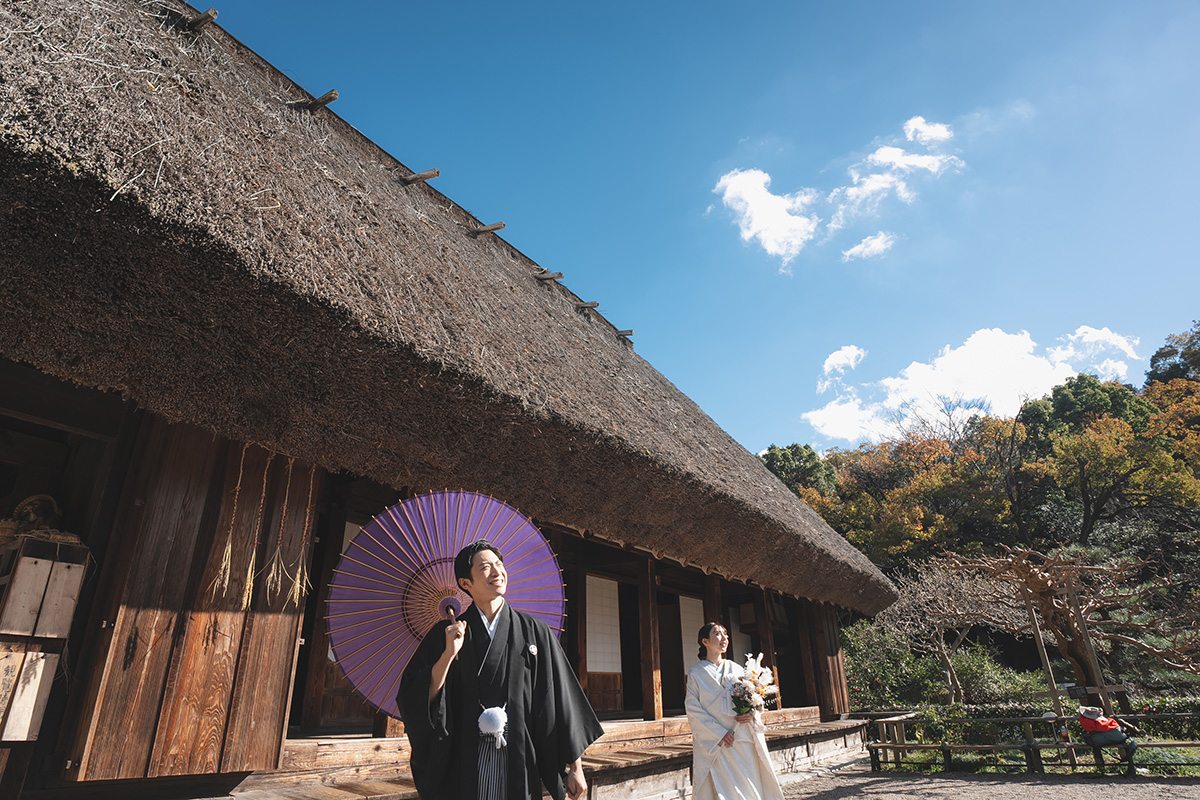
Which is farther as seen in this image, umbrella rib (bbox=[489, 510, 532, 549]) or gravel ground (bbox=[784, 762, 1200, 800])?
gravel ground (bbox=[784, 762, 1200, 800])

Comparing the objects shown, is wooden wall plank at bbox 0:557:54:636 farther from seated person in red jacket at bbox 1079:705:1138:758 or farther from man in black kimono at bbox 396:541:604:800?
seated person in red jacket at bbox 1079:705:1138:758

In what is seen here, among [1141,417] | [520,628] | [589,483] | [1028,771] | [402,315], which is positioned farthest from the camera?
[1141,417]

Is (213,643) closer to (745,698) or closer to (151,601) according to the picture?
(151,601)

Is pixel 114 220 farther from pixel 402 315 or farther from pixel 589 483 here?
pixel 589 483

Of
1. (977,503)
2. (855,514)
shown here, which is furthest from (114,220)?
(977,503)

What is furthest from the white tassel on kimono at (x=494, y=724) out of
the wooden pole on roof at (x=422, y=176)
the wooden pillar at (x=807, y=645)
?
the wooden pillar at (x=807, y=645)

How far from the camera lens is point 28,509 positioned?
2910mm

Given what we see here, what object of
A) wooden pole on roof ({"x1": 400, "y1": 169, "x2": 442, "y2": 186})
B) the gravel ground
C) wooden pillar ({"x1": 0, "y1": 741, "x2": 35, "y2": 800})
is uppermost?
wooden pole on roof ({"x1": 400, "y1": 169, "x2": 442, "y2": 186})

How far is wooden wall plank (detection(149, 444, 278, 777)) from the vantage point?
9.02 ft

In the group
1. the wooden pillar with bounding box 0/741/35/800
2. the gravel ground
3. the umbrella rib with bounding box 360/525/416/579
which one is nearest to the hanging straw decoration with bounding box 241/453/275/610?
the wooden pillar with bounding box 0/741/35/800

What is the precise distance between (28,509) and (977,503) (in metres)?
25.4

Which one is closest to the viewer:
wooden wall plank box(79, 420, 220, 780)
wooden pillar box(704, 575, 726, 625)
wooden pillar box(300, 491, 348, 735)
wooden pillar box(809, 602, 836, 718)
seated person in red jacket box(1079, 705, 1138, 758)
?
wooden wall plank box(79, 420, 220, 780)

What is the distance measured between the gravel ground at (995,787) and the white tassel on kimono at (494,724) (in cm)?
576

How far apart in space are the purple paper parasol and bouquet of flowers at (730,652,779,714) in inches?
86.2
